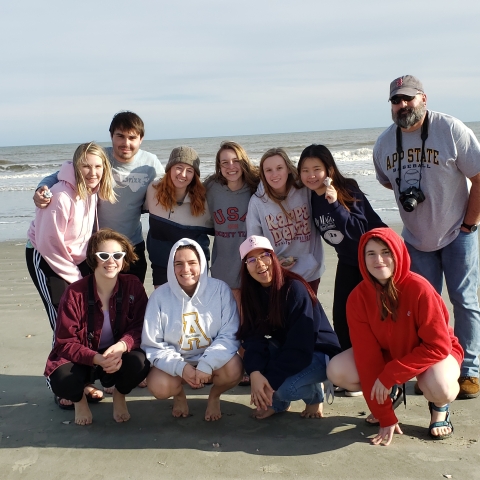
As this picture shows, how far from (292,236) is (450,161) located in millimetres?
1215

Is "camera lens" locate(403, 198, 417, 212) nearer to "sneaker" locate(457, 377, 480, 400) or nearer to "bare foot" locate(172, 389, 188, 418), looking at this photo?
"sneaker" locate(457, 377, 480, 400)

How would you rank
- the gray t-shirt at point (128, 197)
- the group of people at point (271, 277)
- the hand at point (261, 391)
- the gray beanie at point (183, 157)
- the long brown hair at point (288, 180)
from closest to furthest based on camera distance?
the group of people at point (271, 277), the hand at point (261, 391), the long brown hair at point (288, 180), the gray beanie at point (183, 157), the gray t-shirt at point (128, 197)

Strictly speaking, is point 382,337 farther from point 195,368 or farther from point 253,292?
point 195,368

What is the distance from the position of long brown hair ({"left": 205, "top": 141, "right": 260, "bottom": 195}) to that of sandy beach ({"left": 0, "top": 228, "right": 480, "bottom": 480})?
1.60 metres

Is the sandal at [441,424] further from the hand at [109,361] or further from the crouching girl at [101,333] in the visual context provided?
the hand at [109,361]

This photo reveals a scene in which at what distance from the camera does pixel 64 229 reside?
13.4 feet

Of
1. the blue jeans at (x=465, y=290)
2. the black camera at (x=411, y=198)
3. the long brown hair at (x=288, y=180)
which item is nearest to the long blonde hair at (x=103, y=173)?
the long brown hair at (x=288, y=180)

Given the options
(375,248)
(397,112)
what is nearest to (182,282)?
(375,248)

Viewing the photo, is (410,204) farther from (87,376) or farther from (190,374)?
(87,376)

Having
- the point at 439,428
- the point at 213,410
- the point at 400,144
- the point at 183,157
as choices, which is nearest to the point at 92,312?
the point at 213,410

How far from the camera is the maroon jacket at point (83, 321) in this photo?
3691 mm

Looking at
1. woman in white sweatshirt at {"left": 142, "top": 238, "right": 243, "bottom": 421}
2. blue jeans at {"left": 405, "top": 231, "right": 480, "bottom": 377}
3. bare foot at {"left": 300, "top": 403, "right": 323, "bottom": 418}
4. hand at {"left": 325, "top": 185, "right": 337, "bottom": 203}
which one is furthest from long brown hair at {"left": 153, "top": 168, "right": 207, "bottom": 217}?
blue jeans at {"left": 405, "top": 231, "right": 480, "bottom": 377}

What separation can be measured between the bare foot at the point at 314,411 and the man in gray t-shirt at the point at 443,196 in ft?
3.23

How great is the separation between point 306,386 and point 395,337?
2.21ft
